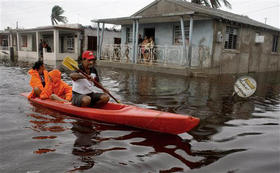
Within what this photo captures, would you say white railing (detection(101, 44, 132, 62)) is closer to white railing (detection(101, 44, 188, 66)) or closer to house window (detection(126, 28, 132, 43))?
white railing (detection(101, 44, 188, 66))

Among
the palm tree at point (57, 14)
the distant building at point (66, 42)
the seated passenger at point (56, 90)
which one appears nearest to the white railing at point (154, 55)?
the distant building at point (66, 42)

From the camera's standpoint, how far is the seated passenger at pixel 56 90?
5594 millimetres

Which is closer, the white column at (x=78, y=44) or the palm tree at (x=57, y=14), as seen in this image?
the white column at (x=78, y=44)

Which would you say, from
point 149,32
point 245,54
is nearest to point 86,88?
point 149,32

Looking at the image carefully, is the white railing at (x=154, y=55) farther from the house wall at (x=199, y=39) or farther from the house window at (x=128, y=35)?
the house window at (x=128, y=35)

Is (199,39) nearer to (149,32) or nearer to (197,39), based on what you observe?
(197,39)

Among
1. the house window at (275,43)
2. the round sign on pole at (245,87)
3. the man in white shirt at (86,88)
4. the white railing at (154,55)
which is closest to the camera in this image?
the man in white shirt at (86,88)

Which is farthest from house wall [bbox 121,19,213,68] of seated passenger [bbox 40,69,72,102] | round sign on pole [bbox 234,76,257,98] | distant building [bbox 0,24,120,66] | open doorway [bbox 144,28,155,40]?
distant building [bbox 0,24,120,66]

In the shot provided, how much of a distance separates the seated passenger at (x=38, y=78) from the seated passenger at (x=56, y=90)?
14 cm

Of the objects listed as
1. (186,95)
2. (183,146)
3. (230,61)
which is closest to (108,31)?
(230,61)

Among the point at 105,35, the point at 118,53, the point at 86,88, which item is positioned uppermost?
the point at 105,35

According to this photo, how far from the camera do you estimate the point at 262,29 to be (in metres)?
15.8

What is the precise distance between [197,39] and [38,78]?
9734mm

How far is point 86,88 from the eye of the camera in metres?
4.62
